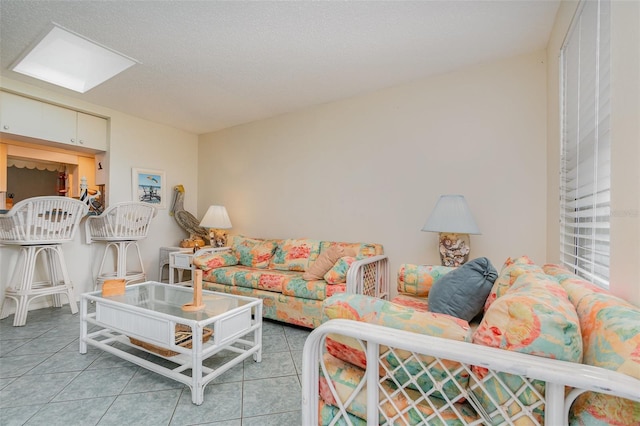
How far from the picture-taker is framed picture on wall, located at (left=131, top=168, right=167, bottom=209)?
3.78 meters

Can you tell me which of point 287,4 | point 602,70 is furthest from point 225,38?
point 602,70

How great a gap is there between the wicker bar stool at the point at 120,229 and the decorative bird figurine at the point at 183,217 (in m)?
0.76

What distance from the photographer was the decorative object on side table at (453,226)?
2.18 metres

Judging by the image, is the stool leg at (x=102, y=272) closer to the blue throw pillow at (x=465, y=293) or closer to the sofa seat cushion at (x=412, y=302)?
the sofa seat cushion at (x=412, y=302)

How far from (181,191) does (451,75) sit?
3636 mm

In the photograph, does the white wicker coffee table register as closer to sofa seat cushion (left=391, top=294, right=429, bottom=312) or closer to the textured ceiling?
sofa seat cushion (left=391, top=294, right=429, bottom=312)

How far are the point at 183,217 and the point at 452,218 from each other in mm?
3541

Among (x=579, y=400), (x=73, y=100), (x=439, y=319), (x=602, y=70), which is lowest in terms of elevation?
(x=579, y=400)

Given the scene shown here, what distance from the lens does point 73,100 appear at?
127 inches

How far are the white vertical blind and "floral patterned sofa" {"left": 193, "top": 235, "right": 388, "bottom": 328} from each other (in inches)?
53.7

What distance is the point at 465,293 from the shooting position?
4.58 feet

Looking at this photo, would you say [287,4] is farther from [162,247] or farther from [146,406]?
[162,247]

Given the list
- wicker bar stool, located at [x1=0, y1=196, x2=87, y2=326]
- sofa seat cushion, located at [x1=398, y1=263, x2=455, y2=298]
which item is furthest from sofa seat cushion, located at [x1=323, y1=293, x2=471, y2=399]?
wicker bar stool, located at [x1=0, y1=196, x2=87, y2=326]

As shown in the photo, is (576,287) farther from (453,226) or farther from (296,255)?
(296,255)
